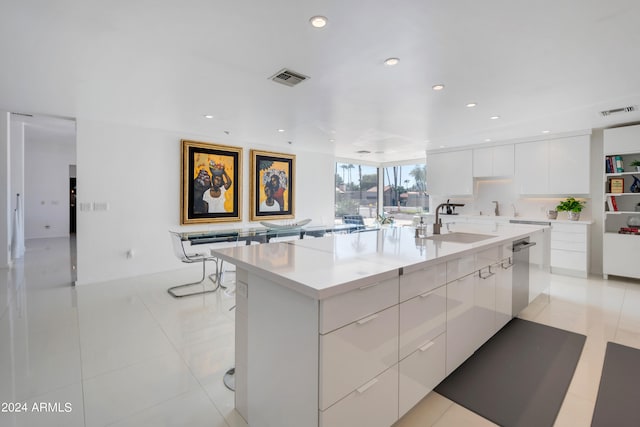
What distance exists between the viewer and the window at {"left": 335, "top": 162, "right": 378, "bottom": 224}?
8.23 metres

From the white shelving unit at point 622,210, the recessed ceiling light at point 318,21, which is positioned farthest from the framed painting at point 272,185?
the white shelving unit at point 622,210

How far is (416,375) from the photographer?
161 centimetres

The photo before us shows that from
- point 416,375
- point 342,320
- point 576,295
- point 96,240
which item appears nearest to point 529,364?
point 416,375

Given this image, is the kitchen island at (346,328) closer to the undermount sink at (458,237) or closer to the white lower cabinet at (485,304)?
the white lower cabinet at (485,304)

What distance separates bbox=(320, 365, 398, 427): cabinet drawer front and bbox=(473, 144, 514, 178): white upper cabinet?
5466 mm

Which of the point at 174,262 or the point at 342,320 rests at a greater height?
the point at 342,320

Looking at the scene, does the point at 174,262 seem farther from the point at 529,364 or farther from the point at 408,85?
the point at 529,364

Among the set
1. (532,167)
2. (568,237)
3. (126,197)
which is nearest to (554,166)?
(532,167)

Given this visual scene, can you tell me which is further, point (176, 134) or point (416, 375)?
point (176, 134)

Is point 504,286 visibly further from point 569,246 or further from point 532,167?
point 532,167

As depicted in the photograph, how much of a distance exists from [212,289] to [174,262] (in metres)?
1.51

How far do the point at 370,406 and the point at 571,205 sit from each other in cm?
541

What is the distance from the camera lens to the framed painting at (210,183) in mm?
5121

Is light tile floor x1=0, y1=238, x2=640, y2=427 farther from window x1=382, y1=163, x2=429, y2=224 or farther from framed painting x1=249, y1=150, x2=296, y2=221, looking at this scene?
window x1=382, y1=163, x2=429, y2=224
